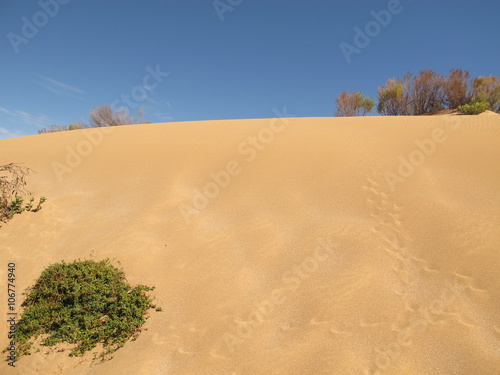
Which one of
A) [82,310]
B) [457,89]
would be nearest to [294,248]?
[82,310]

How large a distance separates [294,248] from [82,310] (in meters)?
2.85

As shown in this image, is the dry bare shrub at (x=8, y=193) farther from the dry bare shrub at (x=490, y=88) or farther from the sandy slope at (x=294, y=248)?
the dry bare shrub at (x=490, y=88)

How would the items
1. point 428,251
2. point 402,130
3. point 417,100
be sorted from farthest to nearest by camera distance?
point 417,100, point 402,130, point 428,251

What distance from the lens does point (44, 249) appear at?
410cm

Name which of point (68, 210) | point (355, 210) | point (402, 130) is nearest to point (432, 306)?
point (355, 210)

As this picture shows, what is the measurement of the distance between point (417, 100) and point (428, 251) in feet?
64.7

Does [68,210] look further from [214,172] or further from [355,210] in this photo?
[355,210]

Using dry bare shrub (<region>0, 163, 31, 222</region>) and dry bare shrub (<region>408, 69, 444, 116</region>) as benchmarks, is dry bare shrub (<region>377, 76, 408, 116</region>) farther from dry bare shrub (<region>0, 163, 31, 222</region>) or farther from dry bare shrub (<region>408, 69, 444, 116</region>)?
dry bare shrub (<region>0, 163, 31, 222</region>)

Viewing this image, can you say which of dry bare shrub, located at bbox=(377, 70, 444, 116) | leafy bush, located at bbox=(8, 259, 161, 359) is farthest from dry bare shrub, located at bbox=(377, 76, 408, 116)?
leafy bush, located at bbox=(8, 259, 161, 359)

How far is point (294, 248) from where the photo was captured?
12.6 feet

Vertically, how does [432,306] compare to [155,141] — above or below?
below

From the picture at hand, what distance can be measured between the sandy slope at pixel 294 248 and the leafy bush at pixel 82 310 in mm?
175

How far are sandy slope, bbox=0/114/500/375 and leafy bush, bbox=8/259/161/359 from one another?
175mm

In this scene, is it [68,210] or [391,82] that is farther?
[391,82]
